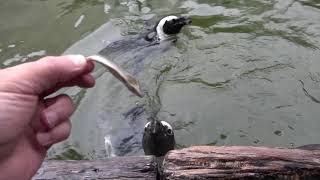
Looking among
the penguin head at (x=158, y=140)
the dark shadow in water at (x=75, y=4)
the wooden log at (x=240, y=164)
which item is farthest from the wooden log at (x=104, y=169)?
the dark shadow in water at (x=75, y=4)

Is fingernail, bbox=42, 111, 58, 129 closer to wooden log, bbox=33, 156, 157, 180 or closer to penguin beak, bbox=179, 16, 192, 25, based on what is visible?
wooden log, bbox=33, 156, 157, 180

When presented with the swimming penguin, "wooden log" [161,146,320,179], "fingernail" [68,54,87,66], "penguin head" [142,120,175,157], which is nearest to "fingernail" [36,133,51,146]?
"fingernail" [68,54,87,66]

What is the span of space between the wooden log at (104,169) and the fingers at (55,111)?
471 millimetres

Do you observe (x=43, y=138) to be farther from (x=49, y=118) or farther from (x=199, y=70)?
(x=199, y=70)

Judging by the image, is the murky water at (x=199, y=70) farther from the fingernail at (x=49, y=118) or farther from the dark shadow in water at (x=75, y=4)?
the fingernail at (x=49, y=118)

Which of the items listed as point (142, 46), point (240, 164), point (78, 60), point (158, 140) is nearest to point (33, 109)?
point (78, 60)

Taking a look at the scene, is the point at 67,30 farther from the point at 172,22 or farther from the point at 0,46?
the point at 172,22

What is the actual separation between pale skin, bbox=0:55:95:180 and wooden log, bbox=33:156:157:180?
38 centimetres

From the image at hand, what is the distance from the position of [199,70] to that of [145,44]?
0.93m

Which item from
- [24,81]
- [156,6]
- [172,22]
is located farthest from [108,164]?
[156,6]

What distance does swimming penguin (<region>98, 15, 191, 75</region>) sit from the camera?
17.5 feet

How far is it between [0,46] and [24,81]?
12.3 ft

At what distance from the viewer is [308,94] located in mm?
4391

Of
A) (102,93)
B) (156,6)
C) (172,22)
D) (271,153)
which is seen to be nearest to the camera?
(271,153)
